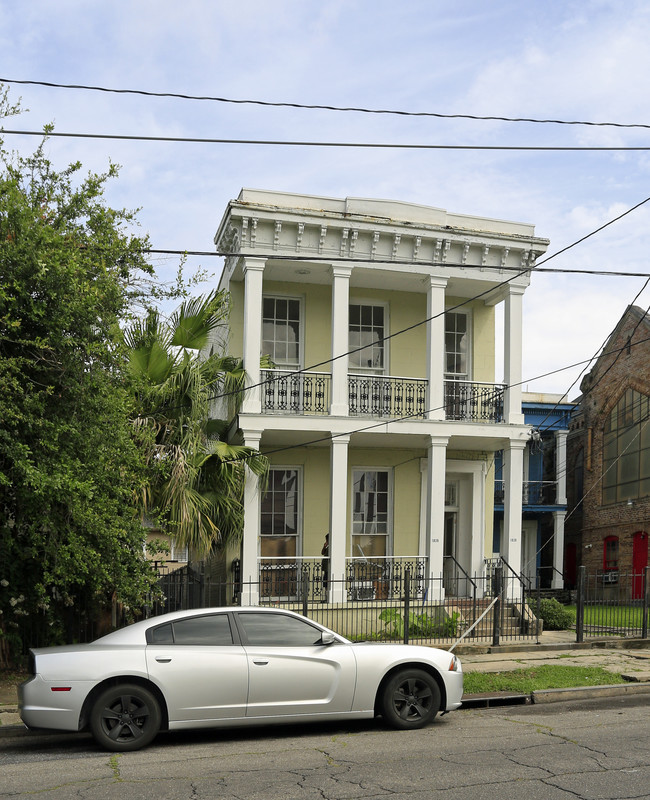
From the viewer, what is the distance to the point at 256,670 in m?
9.17

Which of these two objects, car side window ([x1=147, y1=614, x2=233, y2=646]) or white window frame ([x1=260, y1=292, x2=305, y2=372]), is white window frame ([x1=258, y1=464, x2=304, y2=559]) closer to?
white window frame ([x1=260, y1=292, x2=305, y2=372])

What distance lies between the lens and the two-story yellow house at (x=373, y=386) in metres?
17.7

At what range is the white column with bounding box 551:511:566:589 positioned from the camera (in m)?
29.6

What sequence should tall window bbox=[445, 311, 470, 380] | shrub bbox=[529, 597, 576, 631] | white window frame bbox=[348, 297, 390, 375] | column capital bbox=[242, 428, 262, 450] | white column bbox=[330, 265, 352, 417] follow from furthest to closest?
tall window bbox=[445, 311, 470, 380] < white window frame bbox=[348, 297, 390, 375] < shrub bbox=[529, 597, 576, 631] < white column bbox=[330, 265, 352, 417] < column capital bbox=[242, 428, 262, 450]

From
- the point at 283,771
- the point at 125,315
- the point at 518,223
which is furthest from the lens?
the point at 518,223

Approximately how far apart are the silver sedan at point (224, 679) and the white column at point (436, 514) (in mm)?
7819

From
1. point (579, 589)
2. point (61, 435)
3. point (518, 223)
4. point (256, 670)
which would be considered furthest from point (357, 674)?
point (518, 223)

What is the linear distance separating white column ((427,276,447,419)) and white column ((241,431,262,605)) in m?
3.59

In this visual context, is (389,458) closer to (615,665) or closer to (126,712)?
(615,665)

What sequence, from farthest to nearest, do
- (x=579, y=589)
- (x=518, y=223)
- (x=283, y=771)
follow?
1. (x=518, y=223)
2. (x=579, y=589)
3. (x=283, y=771)

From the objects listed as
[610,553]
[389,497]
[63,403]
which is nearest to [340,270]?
[389,497]

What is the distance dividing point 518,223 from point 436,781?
46.5 feet

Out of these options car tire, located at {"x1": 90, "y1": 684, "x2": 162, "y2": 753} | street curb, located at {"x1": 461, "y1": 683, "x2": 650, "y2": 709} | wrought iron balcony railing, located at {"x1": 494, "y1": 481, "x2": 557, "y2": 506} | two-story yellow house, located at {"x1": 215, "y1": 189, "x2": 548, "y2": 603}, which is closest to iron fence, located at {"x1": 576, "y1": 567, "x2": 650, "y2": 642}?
two-story yellow house, located at {"x1": 215, "y1": 189, "x2": 548, "y2": 603}

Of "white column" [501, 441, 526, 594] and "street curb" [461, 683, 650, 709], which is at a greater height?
"white column" [501, 441, 526, 594]
